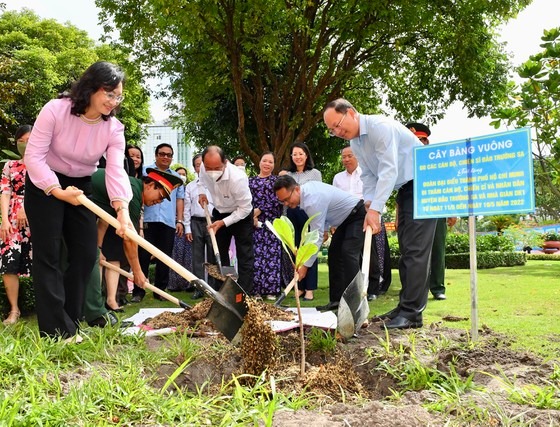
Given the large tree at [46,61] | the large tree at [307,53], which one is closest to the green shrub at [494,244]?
the large tree at [307,53]

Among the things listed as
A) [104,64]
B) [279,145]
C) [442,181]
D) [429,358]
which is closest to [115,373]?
[429,358]

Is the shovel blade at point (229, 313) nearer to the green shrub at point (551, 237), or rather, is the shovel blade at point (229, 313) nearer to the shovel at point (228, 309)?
the shovel at point (228, 309)

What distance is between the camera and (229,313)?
2.98 metres

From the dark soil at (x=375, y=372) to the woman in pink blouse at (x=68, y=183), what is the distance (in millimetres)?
661

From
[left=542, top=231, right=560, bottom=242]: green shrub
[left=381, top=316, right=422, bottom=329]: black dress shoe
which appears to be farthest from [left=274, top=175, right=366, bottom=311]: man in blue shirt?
[left=542, top=231, right=560, bottom=242]: green shrub

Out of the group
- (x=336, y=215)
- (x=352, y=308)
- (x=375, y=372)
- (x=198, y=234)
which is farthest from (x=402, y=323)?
(x=198, y=234)

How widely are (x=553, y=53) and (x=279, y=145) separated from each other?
592cm

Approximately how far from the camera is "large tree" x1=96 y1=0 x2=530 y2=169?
1042 centimetres

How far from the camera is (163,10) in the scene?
9219 mm

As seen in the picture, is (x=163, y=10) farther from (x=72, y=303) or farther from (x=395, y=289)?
(x=72, y=303)

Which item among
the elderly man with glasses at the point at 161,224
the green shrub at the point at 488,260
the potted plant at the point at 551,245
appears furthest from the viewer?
the potted plant at the point at 551,245

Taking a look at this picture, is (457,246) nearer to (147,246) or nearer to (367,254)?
(367,254)

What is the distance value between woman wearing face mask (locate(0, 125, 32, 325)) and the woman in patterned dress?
256 centimetres

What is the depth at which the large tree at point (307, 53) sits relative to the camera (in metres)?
10.4
